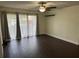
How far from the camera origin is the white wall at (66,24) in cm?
523

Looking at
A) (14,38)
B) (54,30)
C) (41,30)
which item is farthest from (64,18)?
(14,38)

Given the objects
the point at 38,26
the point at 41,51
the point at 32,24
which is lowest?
the point at 41,51

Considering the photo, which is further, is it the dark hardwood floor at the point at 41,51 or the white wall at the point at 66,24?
the white wall at the point at 66,24

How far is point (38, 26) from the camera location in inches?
304

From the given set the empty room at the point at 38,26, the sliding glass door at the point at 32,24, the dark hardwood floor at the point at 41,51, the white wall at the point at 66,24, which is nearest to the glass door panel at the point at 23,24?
the empty room at the point at 38,26

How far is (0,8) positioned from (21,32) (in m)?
2.17

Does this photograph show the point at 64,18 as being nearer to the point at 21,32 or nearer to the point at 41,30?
the point at 41,30

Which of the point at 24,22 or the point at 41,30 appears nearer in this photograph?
the point at 24,22

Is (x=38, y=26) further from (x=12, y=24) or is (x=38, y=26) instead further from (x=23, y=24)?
(x=12, y=24)

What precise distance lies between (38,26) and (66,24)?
2.52m

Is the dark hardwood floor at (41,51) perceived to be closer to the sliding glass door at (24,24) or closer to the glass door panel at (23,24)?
the sliding glass door at (24,24)

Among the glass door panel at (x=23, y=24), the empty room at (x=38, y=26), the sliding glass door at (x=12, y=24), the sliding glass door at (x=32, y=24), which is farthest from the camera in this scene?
the sliding glass door at (x=32, y=24)

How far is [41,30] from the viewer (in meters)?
7.99

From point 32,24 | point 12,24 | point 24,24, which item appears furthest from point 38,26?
point 12,24
